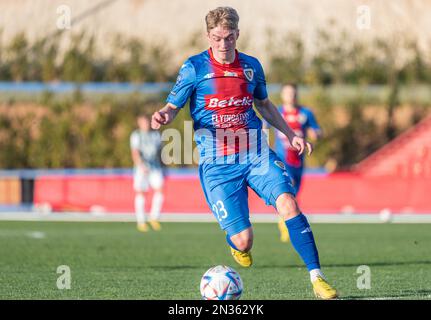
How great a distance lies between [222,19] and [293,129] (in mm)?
7672

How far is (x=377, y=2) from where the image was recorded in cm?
5412

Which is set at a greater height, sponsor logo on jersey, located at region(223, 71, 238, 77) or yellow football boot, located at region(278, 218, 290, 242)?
sponsor logo on jersey, located at region(223, 71, 238, 77)

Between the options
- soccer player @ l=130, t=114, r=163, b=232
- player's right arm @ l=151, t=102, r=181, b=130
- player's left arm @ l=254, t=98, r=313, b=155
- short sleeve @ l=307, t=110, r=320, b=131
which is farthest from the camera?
soccer player @ l=130, t=114, r=163, b=232

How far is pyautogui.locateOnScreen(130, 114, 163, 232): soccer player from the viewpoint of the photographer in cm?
1977

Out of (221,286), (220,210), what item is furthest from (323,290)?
(220,210)

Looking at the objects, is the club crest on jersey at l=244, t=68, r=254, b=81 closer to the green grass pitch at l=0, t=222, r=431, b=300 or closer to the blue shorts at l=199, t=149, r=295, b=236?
the blue shorts at l=199, t=149, r=295, b=236

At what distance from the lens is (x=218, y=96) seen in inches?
340

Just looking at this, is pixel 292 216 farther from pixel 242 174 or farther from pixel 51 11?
pixel 51 11

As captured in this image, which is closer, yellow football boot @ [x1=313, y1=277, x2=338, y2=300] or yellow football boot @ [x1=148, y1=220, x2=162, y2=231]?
yellow football boot @ [x1=313, y1=277, x2=338, y2=300]

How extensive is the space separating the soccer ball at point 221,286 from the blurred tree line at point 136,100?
82.7 ft

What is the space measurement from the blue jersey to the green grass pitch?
1.52 metres

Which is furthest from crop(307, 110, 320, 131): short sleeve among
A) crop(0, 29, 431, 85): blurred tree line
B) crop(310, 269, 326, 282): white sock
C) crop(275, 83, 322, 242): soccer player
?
crop(0, 29, 431, 85): blurred tree line

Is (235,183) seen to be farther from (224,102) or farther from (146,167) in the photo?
(146,167)
